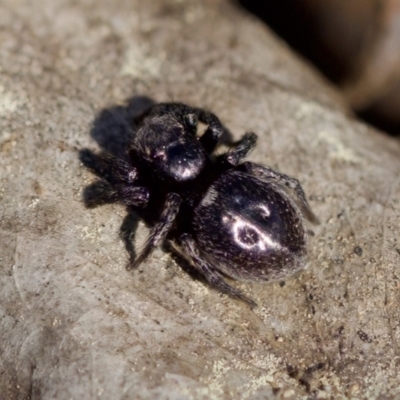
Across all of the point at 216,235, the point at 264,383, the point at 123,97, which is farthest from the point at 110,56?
the point at 264,383

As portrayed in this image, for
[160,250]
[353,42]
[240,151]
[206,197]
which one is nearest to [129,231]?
[160,250]

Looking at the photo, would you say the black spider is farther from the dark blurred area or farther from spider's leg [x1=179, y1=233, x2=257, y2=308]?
the dark blurred area

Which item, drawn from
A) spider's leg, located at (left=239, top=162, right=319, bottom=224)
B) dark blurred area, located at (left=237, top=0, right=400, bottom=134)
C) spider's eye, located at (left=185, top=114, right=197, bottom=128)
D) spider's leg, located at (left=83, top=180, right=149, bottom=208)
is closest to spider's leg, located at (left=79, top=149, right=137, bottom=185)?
spider's leg, located at (left=83, top=180, right=149, bottom=208)

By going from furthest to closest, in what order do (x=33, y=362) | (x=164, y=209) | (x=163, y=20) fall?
(x=163, y=20) → (x=164, y=209) → (x=33, y=362)

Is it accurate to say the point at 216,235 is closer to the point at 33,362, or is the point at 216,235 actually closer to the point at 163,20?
the point at 33,362

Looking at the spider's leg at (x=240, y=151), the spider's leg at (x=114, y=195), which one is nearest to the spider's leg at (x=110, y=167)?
the spider's leg at (x=114, y=195)

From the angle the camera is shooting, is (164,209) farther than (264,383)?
Yes

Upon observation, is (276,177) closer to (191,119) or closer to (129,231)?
(191,119)
